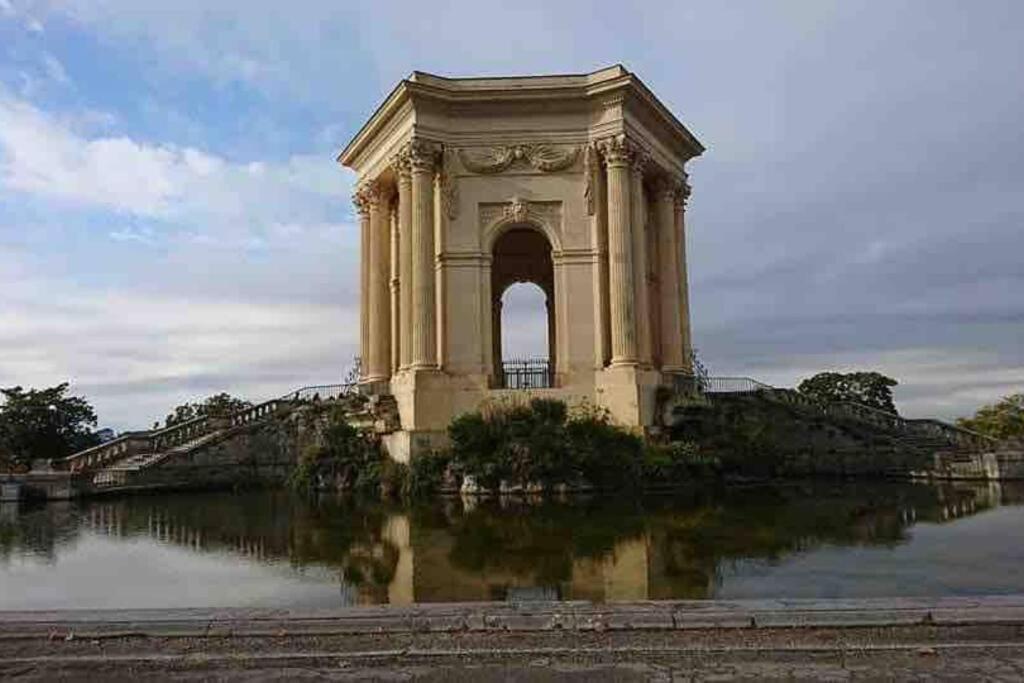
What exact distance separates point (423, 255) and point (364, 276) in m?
7.79

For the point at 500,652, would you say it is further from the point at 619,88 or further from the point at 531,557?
the point at 619,88

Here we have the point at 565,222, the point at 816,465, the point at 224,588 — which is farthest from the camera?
the point at 816,465

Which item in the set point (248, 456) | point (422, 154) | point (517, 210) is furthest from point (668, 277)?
point (248, 456)

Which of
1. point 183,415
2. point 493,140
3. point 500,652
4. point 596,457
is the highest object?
point 493,140

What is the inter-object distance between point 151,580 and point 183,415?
128 ft

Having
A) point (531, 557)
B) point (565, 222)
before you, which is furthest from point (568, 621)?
point (565, 222)

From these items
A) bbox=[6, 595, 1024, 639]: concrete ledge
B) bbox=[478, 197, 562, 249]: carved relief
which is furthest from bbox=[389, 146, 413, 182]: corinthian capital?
bbox=[6, 595, 1024, 639]: concrete ledge

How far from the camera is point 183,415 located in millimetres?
47938

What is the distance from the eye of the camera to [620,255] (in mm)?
29156

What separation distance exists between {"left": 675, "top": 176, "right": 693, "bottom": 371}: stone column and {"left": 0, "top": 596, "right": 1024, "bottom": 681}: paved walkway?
27615 millimetres

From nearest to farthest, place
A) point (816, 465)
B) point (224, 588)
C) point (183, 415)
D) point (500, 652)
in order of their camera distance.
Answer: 1. point (500, 652)
2. point (224, 588)
3. point (816, 465)
4. point (183, 415)

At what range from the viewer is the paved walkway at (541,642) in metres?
6.39

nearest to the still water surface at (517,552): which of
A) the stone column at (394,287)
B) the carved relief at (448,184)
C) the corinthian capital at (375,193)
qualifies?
the carved relief at (448,184)

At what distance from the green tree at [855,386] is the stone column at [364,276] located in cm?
2944
